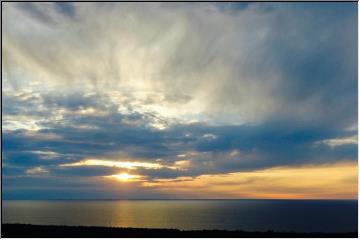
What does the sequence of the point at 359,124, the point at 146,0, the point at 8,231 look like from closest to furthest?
the point at 359,124
the point at 146,0
the point at 8,231

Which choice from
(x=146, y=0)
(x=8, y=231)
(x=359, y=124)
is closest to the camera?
(x=359, y=124)

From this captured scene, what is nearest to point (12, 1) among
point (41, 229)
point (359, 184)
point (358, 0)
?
point (358, 0)

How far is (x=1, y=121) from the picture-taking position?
916cm

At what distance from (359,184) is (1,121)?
8.42m

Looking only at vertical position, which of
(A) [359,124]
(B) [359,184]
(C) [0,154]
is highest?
(A) [359,124]

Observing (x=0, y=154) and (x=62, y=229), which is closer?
(x=0, y=154)

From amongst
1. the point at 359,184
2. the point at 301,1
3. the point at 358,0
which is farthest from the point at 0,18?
the point at 359,184

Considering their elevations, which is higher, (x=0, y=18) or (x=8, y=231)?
(x=0, y=18)

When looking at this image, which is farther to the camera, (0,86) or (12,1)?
(12,1)

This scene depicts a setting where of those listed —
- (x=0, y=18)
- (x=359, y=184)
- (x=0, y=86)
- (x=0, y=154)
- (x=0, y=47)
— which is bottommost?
(x=359, y=184)

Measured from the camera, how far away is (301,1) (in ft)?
29.1

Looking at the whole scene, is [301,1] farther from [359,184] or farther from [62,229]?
[62,229]

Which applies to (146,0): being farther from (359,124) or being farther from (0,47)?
(359,124)

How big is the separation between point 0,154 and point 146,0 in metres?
4.92
